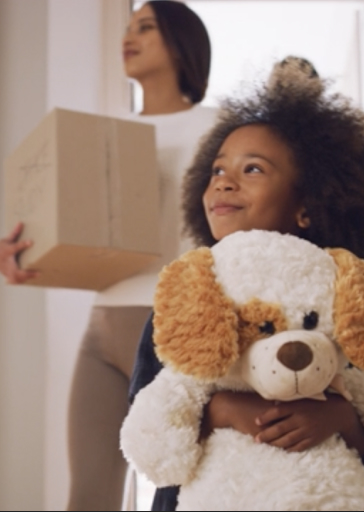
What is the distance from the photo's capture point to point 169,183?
3.92 ft

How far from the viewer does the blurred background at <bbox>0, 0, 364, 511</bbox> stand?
1165 mm

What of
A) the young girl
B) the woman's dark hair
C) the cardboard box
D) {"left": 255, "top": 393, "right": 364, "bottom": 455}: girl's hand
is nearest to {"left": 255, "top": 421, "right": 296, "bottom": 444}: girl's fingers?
{"left": 255, "top": 393, "right": 364, "bottom": 455}: girl's hand

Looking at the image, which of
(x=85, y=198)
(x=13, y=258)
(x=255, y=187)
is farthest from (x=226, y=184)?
(x=13, y=258)

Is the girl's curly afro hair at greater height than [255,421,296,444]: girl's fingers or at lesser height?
greater

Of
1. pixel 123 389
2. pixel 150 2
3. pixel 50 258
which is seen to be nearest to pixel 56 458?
pixel 123 389

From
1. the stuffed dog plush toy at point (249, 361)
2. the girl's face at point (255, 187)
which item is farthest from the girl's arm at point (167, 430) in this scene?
the girl's face at point (255, 187)

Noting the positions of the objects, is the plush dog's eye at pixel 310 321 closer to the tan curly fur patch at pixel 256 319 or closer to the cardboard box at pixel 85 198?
the tan curly fur patch at pixel 256 319

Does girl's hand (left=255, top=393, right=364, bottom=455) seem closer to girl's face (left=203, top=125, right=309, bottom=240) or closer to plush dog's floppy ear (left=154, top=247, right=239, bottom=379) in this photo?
plush dog's floppy ear (left=154, top=247, right=239, bottom=379)

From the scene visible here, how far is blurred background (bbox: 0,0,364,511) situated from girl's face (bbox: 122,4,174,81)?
0.05 feet

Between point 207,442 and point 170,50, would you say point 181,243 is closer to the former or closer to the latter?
point 170,50

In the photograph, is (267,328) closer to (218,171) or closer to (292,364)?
(292,364)

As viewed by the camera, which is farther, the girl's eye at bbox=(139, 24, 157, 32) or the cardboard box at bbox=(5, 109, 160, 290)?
the girl's eye at bbox=(139, 24, 157, 32)

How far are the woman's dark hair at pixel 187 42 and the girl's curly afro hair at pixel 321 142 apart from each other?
253 mm

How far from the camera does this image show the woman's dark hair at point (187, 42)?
1.24 meters
